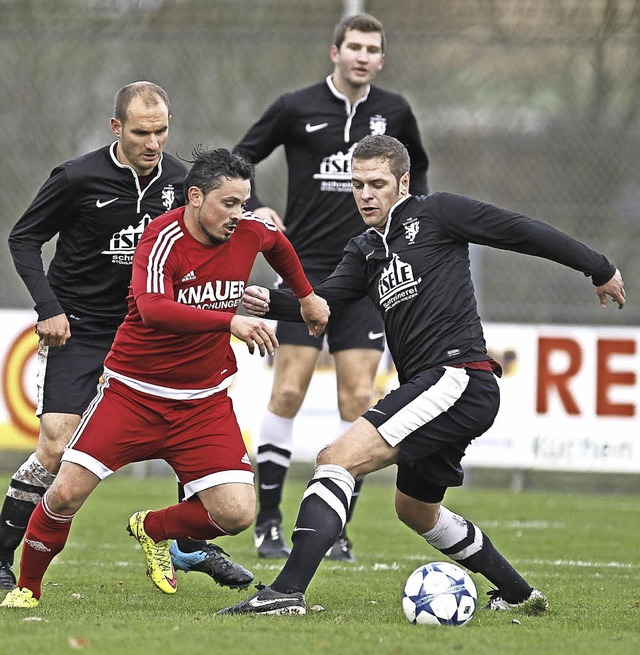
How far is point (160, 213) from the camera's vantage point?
6.01m

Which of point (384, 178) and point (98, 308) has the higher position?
point (384, 178)

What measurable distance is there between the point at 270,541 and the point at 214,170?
108 inches

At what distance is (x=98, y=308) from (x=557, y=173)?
7208mm

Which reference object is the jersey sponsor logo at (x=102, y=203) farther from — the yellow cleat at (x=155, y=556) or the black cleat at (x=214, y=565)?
the black cleat at (x=214, y=565)

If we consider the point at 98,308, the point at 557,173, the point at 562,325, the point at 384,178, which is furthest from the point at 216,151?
the point at 557,173

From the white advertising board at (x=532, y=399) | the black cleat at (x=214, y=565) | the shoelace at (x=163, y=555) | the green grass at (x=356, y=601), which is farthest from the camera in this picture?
the white advertising board at (x=532, y=399)

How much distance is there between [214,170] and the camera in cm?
524

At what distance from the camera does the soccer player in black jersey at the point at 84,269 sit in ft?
19.2


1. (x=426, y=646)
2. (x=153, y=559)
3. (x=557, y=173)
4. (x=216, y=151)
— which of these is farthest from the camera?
(x=557, y=173)

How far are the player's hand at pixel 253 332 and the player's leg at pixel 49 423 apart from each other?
1352 mm

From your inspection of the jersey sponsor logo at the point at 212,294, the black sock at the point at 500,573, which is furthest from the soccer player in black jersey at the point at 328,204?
the jersey sponsor logo at the point at 212,294

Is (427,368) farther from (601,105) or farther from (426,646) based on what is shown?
(601,105)

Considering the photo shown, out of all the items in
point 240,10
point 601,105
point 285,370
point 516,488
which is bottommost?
point 516,488

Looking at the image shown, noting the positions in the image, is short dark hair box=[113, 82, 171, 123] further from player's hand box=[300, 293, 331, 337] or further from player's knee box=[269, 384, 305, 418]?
player's knee box=[269, 384, 305, 418]
